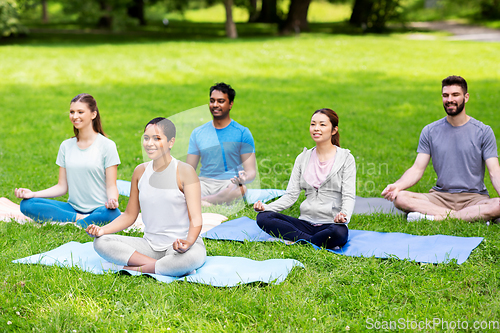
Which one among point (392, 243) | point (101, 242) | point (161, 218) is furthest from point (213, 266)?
point (392, 243)

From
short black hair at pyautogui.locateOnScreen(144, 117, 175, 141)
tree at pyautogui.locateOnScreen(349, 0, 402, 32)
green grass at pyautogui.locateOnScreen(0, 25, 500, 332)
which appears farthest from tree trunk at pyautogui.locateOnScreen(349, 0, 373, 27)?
short black hair at pyautogui.locateOnScreen(144, 117, 175, 141)

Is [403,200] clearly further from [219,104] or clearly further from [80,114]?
[80,114]

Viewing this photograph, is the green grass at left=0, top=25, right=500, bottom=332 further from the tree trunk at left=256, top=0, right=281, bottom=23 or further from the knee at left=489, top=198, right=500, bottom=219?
the tree trunk at left=256, top=0, right=281, bottom=23

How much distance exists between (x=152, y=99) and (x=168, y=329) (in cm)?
1050

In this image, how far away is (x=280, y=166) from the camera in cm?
775

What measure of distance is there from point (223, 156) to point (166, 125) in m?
1.76

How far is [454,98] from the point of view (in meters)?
5.21

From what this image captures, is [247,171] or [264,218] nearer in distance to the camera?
[264,218]

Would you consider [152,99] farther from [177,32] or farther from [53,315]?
[177,32]

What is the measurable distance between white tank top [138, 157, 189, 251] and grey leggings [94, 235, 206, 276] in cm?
13

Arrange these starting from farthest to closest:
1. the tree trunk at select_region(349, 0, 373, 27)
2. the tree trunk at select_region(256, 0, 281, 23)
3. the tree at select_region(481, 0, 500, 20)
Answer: the tree trunk at select_region(256, 0, 281, 23), the tree at select_region(481, 0, 500, 20), the tree trunk at select_region(349, 0, 373, 27)

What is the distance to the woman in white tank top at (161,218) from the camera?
3746 millimetres

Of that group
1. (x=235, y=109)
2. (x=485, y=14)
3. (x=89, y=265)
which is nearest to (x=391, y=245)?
(x=89, y=265)

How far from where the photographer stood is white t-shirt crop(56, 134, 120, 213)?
5145mm
